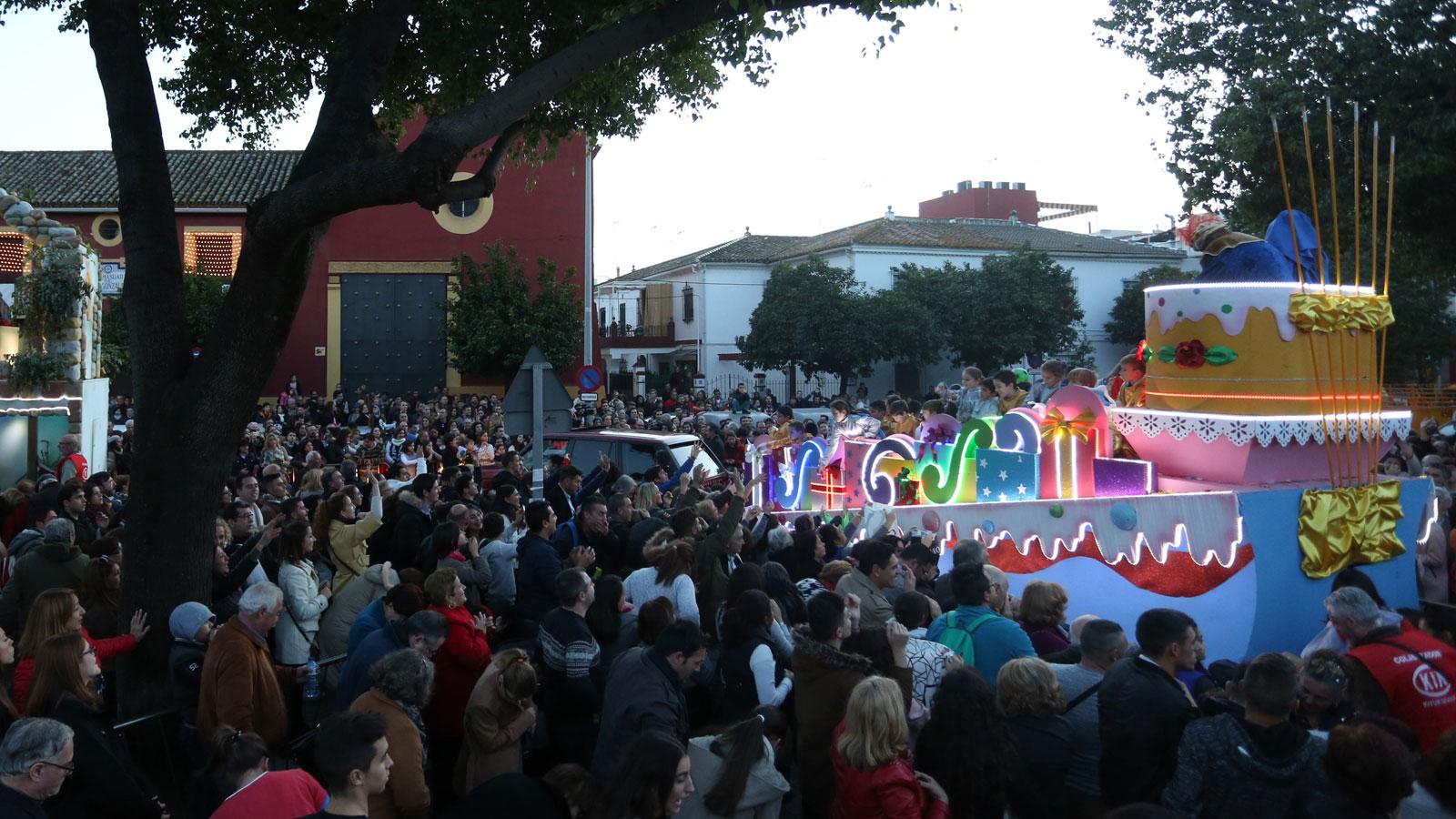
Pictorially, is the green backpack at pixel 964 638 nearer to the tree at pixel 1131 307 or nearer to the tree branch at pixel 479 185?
the tree branch at pixel 479 185

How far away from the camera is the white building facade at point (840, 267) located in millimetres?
41781

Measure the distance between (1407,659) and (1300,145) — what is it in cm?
1211

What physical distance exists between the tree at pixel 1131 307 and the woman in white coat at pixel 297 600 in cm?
3861

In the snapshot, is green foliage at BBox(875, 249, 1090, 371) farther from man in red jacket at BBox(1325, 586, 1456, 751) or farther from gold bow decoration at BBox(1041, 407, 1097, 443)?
man in red jacket at BBox(1325, 586, 1456, 751)

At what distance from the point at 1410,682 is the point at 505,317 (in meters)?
25.9

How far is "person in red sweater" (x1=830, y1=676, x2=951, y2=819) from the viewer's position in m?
4.27

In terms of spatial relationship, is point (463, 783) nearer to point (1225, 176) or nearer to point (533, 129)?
point (533, 129)

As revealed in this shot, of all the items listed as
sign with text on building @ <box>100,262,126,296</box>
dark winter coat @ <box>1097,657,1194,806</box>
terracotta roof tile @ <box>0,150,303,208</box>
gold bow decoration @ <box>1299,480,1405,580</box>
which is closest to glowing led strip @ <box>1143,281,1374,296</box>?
gold bow decoration @ <box>1299,480,1405,580</box>

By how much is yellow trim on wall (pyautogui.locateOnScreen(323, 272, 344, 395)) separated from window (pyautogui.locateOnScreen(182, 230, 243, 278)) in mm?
2993

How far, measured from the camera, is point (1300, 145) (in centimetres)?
1551

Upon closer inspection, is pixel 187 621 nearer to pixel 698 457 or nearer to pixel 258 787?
pixel 258 787

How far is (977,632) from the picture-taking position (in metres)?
5.71

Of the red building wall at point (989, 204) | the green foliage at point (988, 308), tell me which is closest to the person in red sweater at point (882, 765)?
the green foliage at point (988, 308)

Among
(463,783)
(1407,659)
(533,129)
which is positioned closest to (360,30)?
(533,129)
